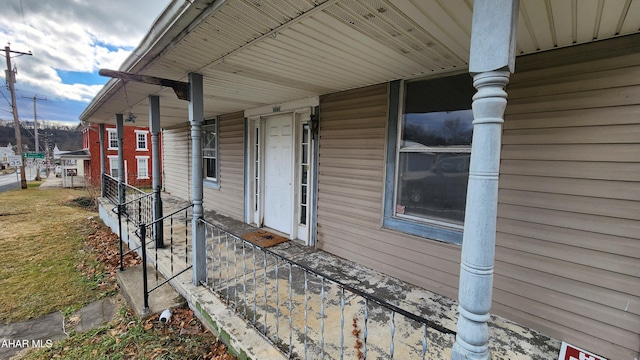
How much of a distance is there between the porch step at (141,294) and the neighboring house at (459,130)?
84.2 inches

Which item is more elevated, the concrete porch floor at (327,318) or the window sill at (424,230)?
the window sill at (424,230)

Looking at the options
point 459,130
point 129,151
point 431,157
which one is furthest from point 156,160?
point 129,151

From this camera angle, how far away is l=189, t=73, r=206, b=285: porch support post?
2895mm

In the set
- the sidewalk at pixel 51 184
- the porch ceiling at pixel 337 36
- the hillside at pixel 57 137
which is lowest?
the sidewalk at pixel 51 184

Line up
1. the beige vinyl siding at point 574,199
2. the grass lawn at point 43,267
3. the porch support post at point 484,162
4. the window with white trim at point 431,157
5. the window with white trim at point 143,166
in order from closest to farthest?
1. the porch support post at point 484,162
2. the beige vinyl siding at point 574,199
3. the window with white trim at point 431,157
4. the grass lawn at point 43,267
5. the window with white trim at point 143,166

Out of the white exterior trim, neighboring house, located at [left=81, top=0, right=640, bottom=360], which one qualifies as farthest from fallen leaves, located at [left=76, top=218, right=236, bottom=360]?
the white exterior trim

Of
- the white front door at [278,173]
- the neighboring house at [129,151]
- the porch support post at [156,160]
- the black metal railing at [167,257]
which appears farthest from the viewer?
the neighboring house at [129,151]

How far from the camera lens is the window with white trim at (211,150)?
642 cm

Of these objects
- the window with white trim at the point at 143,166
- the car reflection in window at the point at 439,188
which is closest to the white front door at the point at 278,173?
the car reflection in window at the point at 439,188

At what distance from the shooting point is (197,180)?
2.96m

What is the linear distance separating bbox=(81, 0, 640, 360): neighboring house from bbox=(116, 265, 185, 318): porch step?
2.14 meters

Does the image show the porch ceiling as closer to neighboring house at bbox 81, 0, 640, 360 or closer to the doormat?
neighboring house at bbox 81, 0, 640, 360

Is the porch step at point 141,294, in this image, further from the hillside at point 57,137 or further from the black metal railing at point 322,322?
the hillside at point 57,137

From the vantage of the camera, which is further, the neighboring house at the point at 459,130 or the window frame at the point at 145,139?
the window frame at the point at 145,139
